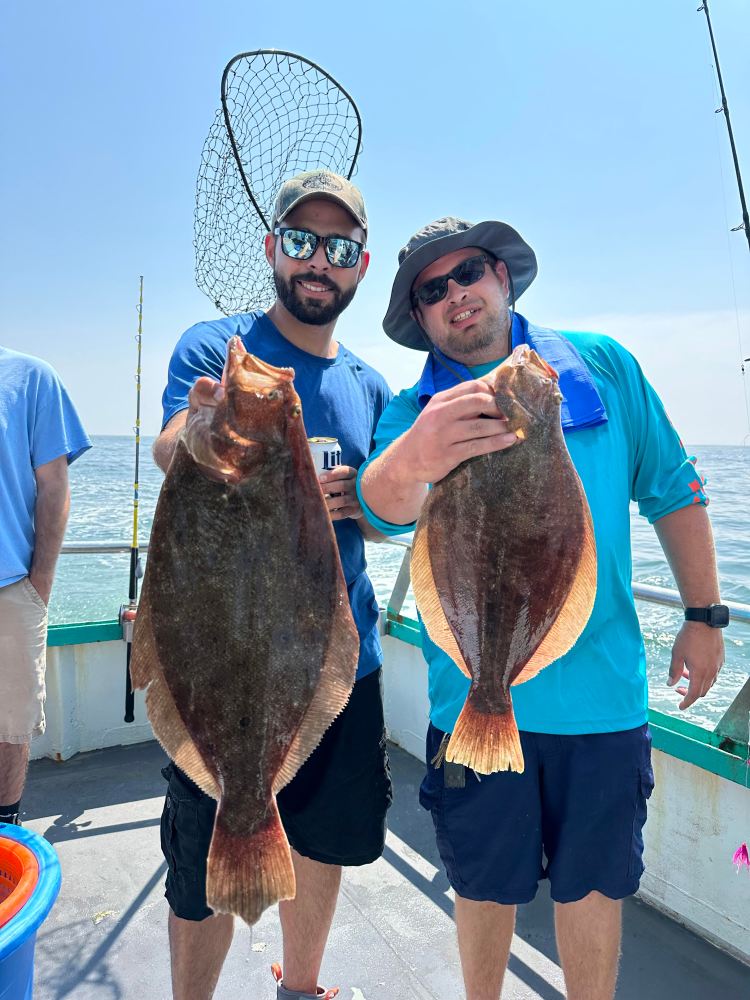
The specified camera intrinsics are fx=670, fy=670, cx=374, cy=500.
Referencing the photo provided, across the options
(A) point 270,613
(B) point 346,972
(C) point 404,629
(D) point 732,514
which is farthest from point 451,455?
(D) point 732,514

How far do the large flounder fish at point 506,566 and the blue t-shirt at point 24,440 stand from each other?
269 centimetres

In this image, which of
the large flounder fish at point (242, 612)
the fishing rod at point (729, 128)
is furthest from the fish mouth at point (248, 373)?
the fishing rod at point (729, 128)

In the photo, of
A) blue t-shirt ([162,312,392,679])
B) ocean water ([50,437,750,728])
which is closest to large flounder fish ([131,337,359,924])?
blue t-shirt ([162,312,392,679])

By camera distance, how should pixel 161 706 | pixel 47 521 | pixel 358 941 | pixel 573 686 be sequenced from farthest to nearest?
pixel 47 521 < pixel 358 941 < pixel 573 686 < pixel 161 706

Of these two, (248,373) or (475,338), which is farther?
(475,338)

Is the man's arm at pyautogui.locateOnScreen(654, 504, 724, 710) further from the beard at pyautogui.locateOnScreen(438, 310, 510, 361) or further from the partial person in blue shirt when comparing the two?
the partial person in blue shirt

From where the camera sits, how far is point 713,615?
2.44 meters

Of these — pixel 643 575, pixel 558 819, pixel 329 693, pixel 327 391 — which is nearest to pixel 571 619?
pixel 329 693

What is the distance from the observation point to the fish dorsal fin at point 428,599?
6.21 ft

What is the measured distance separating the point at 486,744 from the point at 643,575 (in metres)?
12.2

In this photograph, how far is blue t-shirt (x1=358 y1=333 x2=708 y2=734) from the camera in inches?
92.0

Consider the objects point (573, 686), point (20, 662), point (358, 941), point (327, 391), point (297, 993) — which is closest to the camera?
point (573, 686)

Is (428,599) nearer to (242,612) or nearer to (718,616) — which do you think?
(242,612)

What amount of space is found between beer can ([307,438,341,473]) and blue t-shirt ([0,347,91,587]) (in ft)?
8.01
